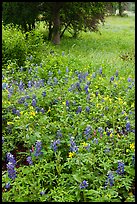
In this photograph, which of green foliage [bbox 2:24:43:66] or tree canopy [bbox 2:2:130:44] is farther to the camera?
tree canopy [bbox 2:2:130:44]

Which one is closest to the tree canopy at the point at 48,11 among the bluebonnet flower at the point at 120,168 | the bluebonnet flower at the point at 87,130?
the bluebonnet flower at the point at 87,130

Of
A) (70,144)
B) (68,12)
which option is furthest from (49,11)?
(70,144)

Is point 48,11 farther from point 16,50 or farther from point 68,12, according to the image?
point 16,50

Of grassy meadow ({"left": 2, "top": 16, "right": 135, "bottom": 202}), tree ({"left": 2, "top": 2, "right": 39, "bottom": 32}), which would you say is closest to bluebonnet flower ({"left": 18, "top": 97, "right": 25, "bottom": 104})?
grassy meadow ({"left": 2, "top": 16, "right": 135, "bottom": 202})

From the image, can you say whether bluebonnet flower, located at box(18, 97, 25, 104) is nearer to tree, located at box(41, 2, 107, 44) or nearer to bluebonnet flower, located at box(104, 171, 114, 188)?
bluebonnet flower, located at box(104, 171, 114, 188)

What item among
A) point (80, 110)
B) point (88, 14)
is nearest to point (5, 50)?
point (80, 110)

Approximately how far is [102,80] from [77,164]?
2445 millimetres

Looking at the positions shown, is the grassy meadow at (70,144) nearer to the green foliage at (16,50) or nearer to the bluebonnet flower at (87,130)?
the bluebonnet flower at (87,130)

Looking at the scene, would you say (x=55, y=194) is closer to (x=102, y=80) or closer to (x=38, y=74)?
(x=102, y=80)

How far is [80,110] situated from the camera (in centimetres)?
441

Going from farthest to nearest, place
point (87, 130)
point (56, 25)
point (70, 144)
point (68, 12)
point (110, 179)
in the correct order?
point (68, 12) < point (56, 25) < point (87, 130) < point (70, 144) < point (110, 179)

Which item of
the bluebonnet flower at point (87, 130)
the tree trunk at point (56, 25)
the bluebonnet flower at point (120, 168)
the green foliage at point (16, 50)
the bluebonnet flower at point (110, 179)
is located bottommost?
the bluebonnet flower at point (110, 179)

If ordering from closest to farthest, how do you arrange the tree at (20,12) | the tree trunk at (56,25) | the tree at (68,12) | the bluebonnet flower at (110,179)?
1. the bluebonnet flower at (110,179)
2. the tree at (20,12)
3. the tree at (68,12)
4. the tree trunk at (56,25)

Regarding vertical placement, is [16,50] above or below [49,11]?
below
